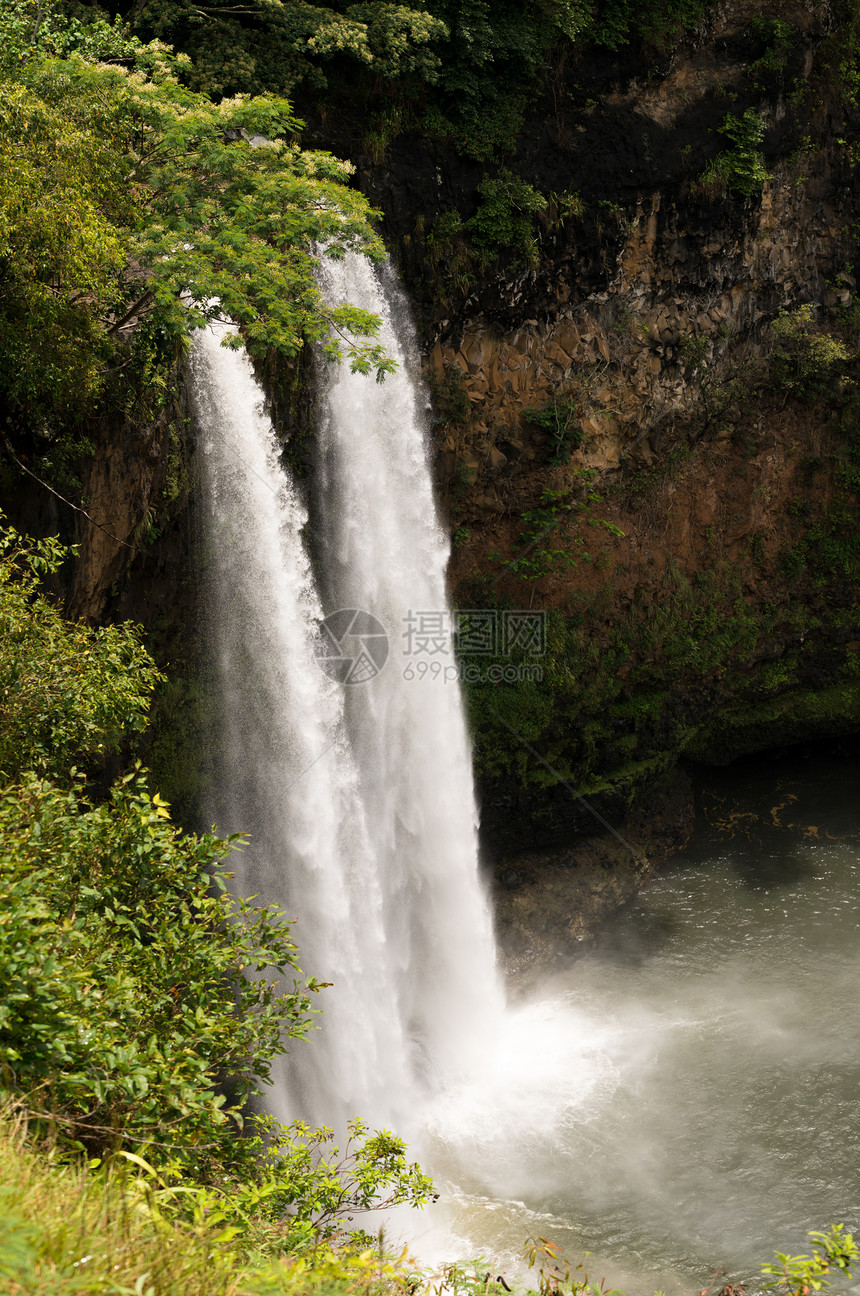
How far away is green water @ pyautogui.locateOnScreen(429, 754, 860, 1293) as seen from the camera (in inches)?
368

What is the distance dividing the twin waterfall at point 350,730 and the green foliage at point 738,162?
18.3 ft

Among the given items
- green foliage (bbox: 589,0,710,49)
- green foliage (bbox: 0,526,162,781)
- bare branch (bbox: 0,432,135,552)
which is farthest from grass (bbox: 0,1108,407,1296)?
green foliage (bbox: 589,0,710,49)

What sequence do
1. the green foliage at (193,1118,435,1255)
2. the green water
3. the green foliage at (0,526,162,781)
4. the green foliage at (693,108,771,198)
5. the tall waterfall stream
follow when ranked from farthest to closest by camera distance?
the green foliage at (693,108,771,198), the tall waterfall stream, the green water, the green foliage at (0,526,162,781), the green foliage at (193,1118,435,1255)

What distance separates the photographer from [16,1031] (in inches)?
144

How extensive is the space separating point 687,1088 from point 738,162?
1337 centimetres

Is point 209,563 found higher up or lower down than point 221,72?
lower down

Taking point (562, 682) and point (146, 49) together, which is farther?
point (562, 682)

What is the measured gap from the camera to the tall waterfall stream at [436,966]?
9.72 metres

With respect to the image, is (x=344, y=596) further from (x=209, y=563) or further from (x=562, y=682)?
(x=562, y=682)

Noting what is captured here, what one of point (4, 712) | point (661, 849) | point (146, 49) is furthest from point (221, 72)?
point (661, 849)

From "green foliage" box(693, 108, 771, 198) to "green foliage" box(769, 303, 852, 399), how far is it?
87.8 inches

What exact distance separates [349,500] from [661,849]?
8.64 metres

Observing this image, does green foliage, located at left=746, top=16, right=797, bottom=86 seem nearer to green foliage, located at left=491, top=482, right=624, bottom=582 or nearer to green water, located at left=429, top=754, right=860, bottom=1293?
green foliage, located at left=491, top=482, right=624, bottom=582

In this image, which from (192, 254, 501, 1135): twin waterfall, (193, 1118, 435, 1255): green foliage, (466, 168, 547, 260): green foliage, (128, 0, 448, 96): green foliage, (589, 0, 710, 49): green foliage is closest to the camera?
(193, 1118, 435, 1255): green foliage
